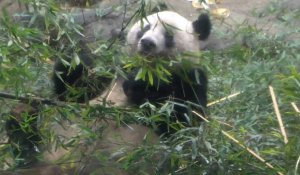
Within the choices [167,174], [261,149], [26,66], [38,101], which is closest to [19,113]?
[38,101]

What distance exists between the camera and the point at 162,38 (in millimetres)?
4148

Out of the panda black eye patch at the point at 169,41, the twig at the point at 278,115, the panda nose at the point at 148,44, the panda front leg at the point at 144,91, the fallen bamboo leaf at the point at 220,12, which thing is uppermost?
the panda nose at the point at 148,44

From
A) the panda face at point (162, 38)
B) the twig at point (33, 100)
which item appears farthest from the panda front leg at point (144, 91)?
the twig at point (33, 100)

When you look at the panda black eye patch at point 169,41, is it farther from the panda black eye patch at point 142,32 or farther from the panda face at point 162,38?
the panda black eye patch at point 142,32

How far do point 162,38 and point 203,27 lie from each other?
12.3 inches

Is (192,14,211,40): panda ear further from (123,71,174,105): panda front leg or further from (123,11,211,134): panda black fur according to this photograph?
(123,71,174,105): panda front leg

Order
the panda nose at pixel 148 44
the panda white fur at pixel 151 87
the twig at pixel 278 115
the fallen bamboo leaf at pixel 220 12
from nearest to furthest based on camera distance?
1. the twig at pixel 278 115
2. the panda white fur at pixel 151 87
3. the panda nose at pixel 148 44
4. the fallen bamboo leaf at pixel 220 12

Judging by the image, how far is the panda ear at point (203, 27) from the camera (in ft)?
14.0

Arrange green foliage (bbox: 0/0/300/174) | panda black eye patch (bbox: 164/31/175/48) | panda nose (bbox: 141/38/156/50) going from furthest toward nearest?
panda black eye patch (bbox: 164/31/175/48) < panda nose (bbox: 141/38/156/50) < green foliage (bbox: 0/0/300/174)

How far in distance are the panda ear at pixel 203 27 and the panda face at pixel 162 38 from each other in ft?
0.12

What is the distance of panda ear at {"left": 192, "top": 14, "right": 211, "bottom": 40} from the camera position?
427cm

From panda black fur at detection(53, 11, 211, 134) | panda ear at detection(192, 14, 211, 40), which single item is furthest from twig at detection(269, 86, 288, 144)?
panda ear at detection(192, 14, 211, 40)

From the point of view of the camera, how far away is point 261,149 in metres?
3.18

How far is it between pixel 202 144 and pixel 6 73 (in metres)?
0.94
